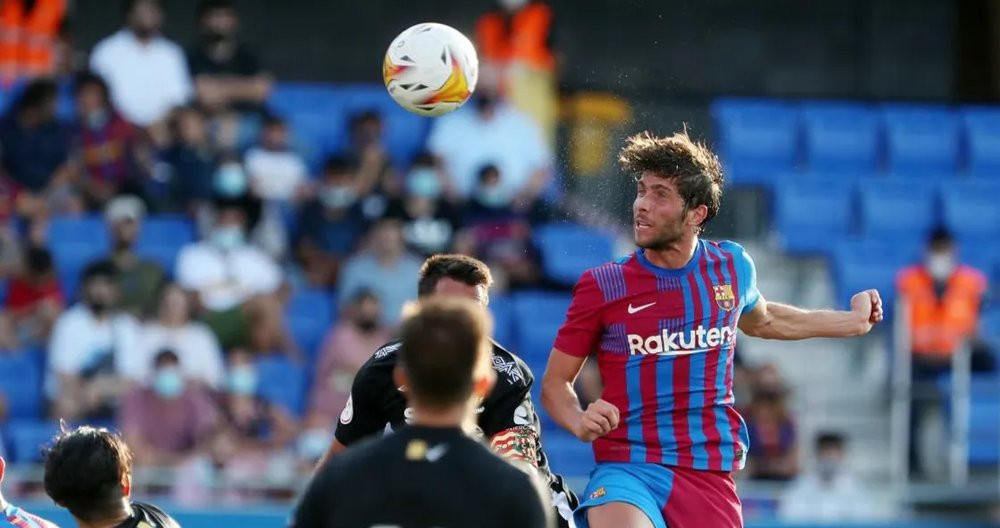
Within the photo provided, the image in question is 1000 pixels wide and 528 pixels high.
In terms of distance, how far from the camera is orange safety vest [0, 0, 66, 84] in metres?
14.6

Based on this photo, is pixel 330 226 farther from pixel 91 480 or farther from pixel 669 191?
pixel 91 480

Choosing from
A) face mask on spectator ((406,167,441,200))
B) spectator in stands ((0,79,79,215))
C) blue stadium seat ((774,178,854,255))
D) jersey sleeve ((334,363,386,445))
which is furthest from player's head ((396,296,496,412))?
blue stadium seat ((774,178,854,255))

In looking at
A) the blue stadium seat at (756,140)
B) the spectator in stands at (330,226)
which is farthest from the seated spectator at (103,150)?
the blue stadium seat at (756,140)

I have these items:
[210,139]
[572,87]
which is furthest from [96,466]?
[572,87]

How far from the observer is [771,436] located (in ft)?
38.4

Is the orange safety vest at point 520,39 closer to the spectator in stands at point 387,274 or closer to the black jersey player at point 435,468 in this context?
the spectator in stands at point 387,274

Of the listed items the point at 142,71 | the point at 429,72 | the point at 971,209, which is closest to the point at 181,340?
the point at 142,71

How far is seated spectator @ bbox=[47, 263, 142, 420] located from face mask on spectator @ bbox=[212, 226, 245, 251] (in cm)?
91

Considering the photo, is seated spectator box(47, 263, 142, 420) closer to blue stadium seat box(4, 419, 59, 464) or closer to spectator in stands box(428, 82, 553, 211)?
blue stadium seat box(4, 419, 59, 464)

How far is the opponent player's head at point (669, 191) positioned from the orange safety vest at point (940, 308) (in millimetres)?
6522

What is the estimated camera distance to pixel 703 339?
6.39 metres

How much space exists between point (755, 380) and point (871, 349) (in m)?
1.88

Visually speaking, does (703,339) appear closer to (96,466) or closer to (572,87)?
(96,466)

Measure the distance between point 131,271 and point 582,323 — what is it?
6879 mm
